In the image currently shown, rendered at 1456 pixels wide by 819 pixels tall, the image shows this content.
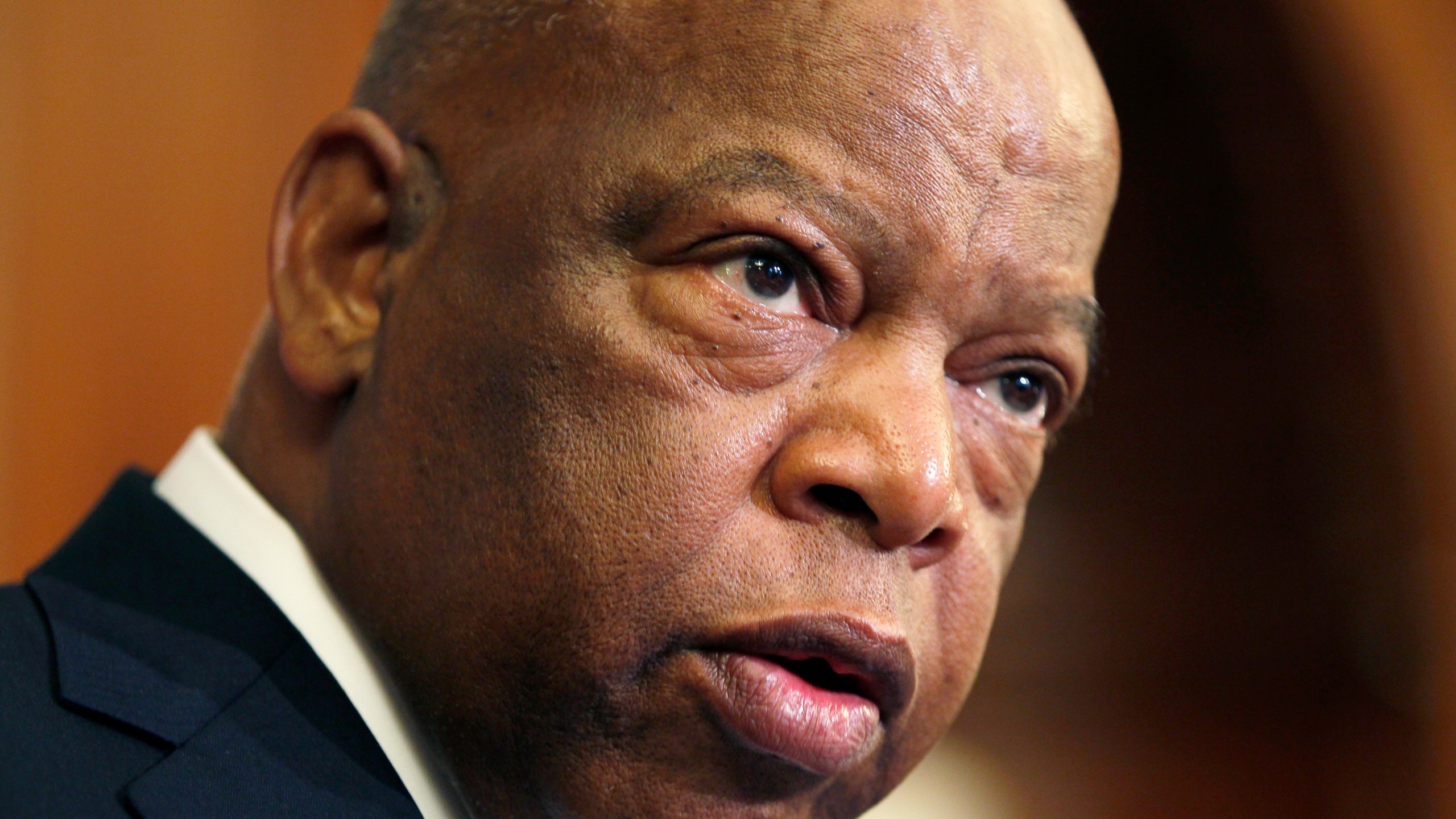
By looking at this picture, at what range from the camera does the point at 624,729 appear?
100 cm

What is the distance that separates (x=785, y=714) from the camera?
39.2 inches

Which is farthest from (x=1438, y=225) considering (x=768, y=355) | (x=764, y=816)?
(x=764, y=816)

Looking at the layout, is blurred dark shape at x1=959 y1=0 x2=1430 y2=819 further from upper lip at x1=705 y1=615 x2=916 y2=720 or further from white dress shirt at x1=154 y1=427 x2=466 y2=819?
white dress shirt at x1=154 y1=427 x2=466 y2=819

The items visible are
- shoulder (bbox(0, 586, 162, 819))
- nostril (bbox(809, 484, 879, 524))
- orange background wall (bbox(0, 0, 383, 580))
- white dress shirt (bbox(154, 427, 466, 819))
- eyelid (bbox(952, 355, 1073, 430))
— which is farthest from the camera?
orange background wall (bbox(0, 0, 383, 580))

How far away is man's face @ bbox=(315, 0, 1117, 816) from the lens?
3.26 feet

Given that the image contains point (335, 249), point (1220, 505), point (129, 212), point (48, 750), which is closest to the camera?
point (48, 750)

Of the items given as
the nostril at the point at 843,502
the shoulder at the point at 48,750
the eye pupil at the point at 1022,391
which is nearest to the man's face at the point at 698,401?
the nostril at the point at 843,502

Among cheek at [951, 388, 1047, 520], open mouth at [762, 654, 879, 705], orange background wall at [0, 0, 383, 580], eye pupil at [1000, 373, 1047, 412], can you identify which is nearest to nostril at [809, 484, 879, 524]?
open mouth at [762, 654, 879, 705]

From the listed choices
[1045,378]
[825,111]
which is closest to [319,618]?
[825,111]

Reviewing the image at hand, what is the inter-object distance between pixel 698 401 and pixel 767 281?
14 cm

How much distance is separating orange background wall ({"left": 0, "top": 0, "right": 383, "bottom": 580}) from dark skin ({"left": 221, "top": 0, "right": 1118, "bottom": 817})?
3.87ft

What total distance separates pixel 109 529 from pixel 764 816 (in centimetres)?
70

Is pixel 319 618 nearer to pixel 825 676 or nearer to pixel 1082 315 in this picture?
pixel 825 676

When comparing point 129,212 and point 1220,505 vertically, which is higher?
point 1220,505
